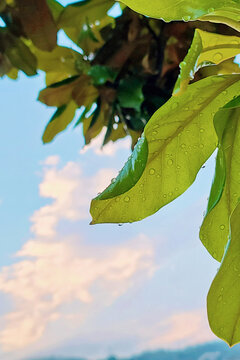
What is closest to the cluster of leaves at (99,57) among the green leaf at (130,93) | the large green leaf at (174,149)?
the green leaf at (130,93)

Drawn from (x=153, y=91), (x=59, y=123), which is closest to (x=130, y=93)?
(x=153, y=91)

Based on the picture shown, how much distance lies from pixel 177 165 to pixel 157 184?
0.06 feet

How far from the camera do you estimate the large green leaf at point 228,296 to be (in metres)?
0.29

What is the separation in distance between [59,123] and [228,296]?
437 mm

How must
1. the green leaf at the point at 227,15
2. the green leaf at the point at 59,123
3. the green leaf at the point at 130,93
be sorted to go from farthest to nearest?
the green leaf at the point at 59,123, the green leaf at the point at 130,93, the green leaf at the point at 227,15

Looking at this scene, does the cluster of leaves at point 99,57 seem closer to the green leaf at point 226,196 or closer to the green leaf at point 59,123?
the green leaf at point 59,123

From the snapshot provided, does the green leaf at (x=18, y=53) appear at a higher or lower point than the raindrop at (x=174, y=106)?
higher

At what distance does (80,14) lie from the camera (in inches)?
25.1

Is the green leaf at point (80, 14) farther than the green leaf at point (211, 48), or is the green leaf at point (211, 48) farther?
the green leaf at point (80, 14)

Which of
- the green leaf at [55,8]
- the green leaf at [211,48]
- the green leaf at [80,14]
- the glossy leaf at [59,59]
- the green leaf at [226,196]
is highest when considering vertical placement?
the green leaf at [55,8]

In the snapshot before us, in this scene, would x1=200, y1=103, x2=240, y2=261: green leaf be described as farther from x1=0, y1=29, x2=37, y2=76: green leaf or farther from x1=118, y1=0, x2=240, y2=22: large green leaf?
x1=0, y1=29, x2=37, y2=76: green leaf

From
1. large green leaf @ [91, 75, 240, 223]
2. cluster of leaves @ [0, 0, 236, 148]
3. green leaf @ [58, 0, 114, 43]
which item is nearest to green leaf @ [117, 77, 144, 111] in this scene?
cluster of leaves @ [0, 0, 236, 148]

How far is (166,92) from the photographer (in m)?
0.60

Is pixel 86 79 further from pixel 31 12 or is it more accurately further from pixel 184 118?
pixel 184 118
